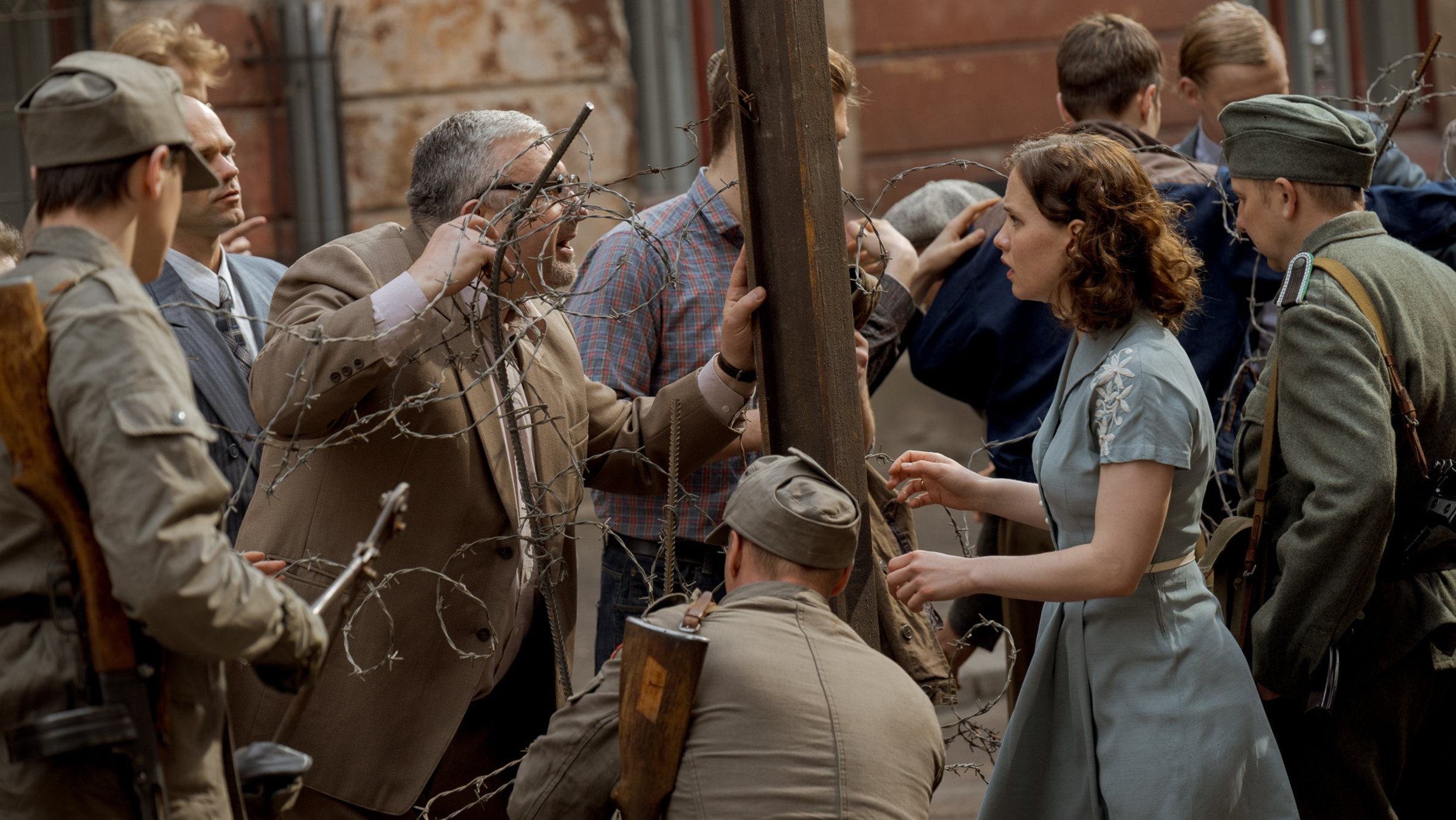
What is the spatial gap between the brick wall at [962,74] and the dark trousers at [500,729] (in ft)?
16.4

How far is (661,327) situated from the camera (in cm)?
348

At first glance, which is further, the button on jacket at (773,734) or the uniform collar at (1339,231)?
the uniform collar at (1339,231)

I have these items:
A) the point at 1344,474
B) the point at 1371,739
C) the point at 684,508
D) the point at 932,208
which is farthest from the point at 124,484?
the point at 932,208

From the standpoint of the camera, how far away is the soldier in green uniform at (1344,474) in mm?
2779

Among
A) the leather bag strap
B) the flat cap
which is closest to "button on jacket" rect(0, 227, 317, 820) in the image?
the leather bag strap

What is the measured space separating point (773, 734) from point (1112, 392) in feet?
2.88

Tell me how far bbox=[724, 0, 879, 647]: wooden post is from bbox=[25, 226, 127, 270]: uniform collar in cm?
104

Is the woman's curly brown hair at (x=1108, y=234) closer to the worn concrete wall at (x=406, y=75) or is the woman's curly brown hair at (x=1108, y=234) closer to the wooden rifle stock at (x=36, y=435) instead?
the wooden rifle stock at (x=36, y=435)

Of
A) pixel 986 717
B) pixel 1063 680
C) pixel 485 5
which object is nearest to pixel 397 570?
pixel 1063 680

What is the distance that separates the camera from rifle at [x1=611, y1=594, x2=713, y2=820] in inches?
80.7

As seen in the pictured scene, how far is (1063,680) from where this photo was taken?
104 inches

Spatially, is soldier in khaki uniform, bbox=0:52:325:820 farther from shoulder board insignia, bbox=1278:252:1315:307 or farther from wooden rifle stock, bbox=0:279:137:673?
shoulder board insignia, bbox=1278:252:1315:307

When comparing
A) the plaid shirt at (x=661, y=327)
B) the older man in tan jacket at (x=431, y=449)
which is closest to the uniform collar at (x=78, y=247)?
the older man in tan jacket at (x=431, y=449)

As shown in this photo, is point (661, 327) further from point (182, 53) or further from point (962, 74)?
point (962, 74)
